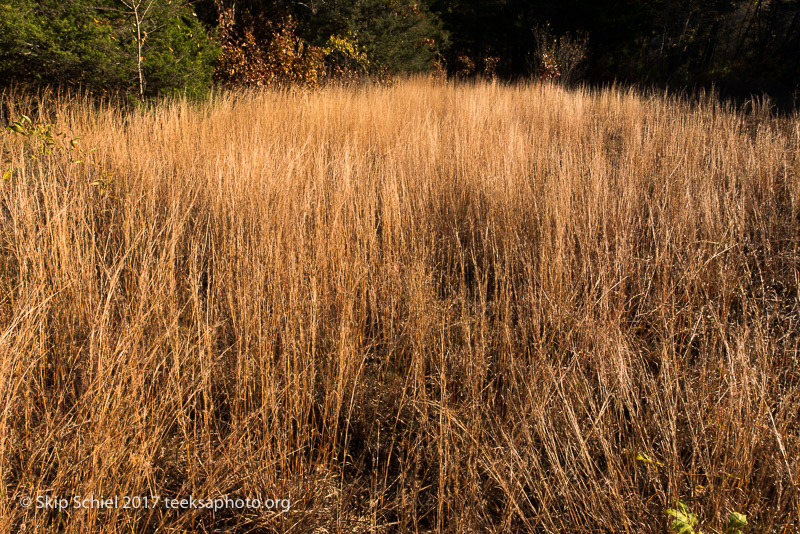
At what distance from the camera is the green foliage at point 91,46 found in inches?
207

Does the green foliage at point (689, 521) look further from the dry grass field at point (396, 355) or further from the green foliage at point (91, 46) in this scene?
the green foliage at point (91, 46)

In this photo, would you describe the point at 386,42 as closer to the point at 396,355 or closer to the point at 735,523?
the point at 396,355

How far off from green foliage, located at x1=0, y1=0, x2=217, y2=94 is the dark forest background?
16 mm

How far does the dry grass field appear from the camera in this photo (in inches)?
52.8

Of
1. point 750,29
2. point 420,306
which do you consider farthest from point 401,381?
point 750,29

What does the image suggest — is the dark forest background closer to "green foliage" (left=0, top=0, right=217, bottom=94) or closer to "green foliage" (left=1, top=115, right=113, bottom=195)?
"green foliage" (left=0, top=0, right=217, bottom=94)

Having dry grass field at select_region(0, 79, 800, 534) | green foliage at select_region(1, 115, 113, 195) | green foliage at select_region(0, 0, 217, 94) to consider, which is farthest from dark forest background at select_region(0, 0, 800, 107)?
dry grass field at select_region(0, 79, 800, 534)

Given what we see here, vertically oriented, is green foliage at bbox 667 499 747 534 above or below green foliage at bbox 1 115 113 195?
below

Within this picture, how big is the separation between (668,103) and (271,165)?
6.43 meters

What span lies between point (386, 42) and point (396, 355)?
42.7 ft

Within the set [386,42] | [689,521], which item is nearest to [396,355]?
[689,521]

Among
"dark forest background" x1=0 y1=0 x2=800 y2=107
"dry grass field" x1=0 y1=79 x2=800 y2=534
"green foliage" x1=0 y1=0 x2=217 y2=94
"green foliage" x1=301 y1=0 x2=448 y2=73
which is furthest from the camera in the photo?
"green foliage" x1=301 y1=0 x2=448 y2=73

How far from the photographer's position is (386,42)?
13.2 m

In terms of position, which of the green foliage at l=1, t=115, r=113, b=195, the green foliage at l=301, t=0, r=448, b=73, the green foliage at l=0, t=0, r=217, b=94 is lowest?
the green foliage at l=1, t=115, r=113, b=195
